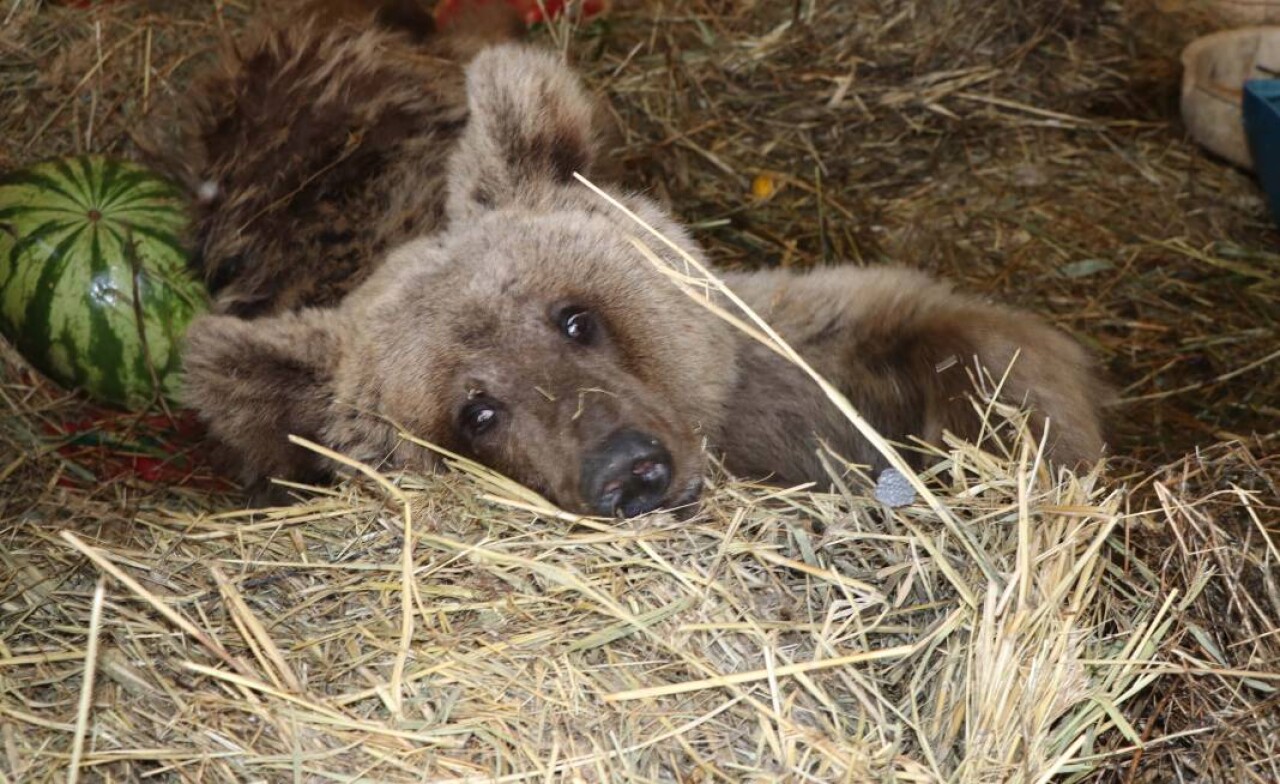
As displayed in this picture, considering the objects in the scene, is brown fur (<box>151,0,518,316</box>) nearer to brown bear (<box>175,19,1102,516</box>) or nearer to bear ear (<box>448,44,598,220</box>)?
brown bear (<box>175,19,1102,516</box>)

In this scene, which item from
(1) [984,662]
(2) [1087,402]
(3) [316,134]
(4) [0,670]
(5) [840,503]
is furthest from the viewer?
(3) [316,134]

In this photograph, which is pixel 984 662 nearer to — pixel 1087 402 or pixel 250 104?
pixel 1087 402

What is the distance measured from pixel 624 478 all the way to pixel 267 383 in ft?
4.05

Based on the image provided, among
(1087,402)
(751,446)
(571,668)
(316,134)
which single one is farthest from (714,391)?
(316,134)

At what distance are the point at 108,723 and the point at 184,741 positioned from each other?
186 mm

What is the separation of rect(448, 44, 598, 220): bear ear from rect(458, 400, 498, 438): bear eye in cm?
78

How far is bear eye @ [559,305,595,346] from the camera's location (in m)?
3.74

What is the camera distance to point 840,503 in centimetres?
325

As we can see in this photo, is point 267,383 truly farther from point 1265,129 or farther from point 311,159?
point 1265,129

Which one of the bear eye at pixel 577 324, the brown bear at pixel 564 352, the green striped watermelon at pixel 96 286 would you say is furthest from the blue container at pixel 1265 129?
the green striped watermelon at pixel 96 286

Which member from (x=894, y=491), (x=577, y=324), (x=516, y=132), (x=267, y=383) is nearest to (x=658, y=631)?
(x=894, y=491)

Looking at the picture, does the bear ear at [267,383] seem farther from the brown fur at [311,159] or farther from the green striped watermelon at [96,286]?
the green striped watermelon at [96,286]

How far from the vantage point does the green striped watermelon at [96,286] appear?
4816 mm

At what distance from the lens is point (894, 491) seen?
3.17 metres
